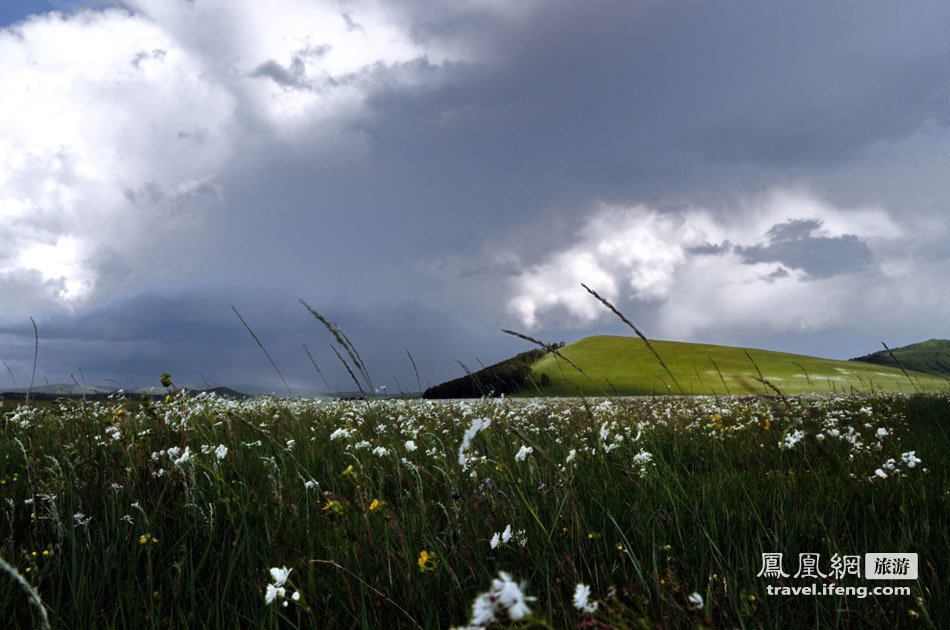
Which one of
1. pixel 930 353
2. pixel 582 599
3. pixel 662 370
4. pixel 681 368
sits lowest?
pixel 582 599

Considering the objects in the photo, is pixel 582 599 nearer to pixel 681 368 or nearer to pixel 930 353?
pixel 681 368

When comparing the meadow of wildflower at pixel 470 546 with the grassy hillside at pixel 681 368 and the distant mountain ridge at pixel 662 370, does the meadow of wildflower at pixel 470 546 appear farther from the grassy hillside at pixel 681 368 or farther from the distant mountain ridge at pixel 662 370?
the grassy hillside at pixel 681 368

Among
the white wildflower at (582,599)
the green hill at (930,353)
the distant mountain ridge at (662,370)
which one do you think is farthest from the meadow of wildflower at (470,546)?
the green hill at (930,353)

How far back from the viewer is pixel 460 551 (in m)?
2.50

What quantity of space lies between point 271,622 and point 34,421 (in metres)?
9.37

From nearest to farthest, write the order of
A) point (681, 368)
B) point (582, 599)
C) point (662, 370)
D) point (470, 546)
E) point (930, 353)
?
point (582, 599), point (470, 546), point (681, 368), point (662, 370), point (930, 353)

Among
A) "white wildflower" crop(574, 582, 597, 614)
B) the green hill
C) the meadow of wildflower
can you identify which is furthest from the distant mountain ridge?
the green hill

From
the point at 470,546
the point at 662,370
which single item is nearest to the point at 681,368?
the point at 662,370

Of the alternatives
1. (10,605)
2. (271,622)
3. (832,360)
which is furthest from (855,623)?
(832,360)

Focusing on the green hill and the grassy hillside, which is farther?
the green hill

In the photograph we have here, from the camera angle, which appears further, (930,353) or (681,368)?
(930,353)

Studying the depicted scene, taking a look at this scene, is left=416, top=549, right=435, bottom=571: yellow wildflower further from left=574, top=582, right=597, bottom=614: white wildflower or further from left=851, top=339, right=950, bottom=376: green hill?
left=851, top=339, right=950, bottom=376: green hill

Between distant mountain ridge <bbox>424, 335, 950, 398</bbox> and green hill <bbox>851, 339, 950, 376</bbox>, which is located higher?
green hill <bbox>851, 339, 950, 376</bbox>

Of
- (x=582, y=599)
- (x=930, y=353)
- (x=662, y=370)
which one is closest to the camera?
(x=582, y=599)
